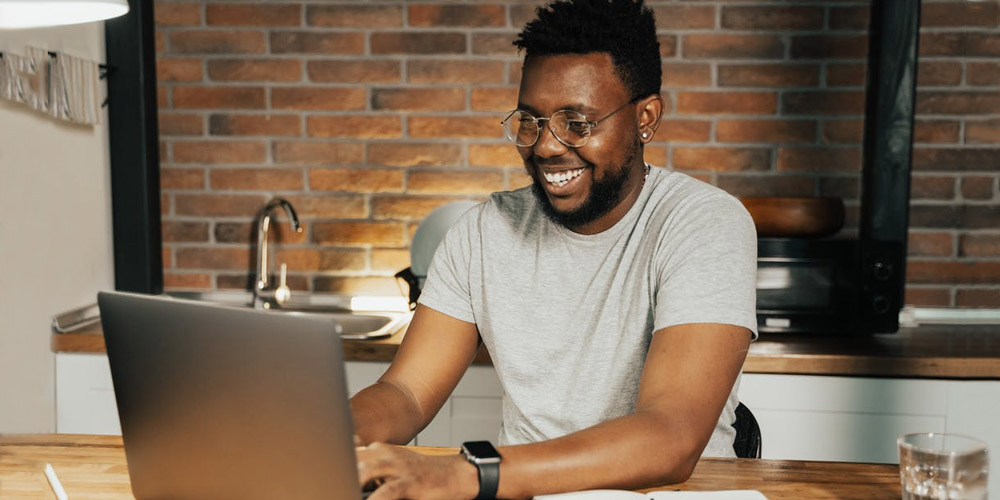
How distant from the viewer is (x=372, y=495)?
3.29 ft

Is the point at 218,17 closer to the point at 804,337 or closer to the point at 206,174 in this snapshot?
the point at 206,174

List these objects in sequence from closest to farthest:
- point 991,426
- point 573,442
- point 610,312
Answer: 1. point 573,442
2. point 610,312
3. point 991,426

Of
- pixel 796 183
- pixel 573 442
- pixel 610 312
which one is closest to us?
pixel 573 442

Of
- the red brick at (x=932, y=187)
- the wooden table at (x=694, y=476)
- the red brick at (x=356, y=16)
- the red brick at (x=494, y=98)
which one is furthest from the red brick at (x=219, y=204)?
the red brick at (x=932, y=187)

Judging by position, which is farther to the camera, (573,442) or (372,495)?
(573,442)

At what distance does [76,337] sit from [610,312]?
1466mm

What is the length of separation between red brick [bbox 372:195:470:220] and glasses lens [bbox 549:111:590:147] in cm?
120

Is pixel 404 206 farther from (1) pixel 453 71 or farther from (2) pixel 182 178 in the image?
(2) pixel 182 178

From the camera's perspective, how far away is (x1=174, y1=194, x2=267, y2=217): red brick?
8.86ft

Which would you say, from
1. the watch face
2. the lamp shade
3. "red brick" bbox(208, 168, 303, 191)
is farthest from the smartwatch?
"red brick" bbox(208, 168, 303, 191)

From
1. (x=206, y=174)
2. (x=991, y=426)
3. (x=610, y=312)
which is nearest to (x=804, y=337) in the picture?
(x=991, y=426)

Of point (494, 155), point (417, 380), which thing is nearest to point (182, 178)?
point (494, 155)

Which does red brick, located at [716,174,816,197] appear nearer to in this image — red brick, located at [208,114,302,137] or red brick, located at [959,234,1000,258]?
red brick, located at [959,234,1000,258]

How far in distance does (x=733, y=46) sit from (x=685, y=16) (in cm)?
17
